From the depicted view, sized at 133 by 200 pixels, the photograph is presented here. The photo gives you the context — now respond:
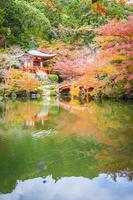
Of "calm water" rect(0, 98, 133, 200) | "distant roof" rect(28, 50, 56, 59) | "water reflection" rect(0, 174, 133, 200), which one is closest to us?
"water reflection" rect(0, 174, 133, 200)

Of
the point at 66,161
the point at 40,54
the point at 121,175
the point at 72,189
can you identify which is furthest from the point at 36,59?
the point at 72,189

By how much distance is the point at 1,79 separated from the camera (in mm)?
30859

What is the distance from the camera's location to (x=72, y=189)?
7.02 metres

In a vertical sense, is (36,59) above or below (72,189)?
above

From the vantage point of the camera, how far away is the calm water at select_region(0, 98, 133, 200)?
22.6 feet

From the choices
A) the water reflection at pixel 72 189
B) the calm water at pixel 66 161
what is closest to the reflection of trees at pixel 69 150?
the calm water at pixel 66 161

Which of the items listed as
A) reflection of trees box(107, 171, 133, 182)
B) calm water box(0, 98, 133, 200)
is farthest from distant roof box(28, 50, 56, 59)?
reflection of trees box(107, 171, 133, 182)

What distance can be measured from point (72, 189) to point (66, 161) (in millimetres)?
1977

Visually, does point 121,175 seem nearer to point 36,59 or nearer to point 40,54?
point 40,54

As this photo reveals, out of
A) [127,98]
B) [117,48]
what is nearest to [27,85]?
[127,98]

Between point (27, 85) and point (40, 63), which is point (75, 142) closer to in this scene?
point (27, 85)

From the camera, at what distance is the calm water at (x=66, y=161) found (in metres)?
6.88

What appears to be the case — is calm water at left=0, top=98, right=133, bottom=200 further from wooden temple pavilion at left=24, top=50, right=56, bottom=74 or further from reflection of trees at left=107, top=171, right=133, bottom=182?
wooden temple pavilion at left=24, top=50, right=56, bottom=74

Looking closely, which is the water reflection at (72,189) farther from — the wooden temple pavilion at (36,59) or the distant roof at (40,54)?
the distant roof at (40,54)
